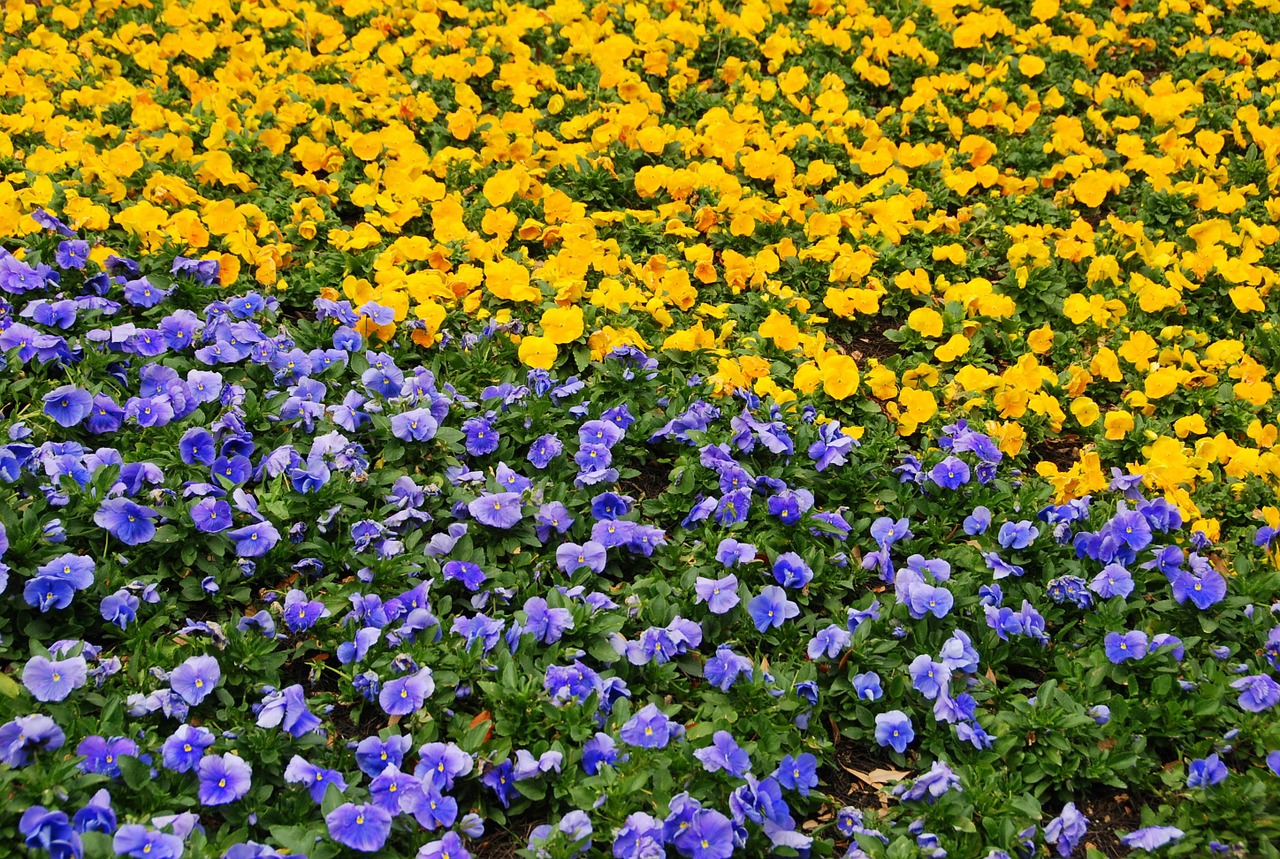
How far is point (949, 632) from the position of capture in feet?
10.0

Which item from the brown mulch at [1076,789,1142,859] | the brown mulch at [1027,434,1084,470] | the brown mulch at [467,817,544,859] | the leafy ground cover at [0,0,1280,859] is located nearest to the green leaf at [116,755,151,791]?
the leafy ground cover at [0,0,1280,859]

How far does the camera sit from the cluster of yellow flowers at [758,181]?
3990mm

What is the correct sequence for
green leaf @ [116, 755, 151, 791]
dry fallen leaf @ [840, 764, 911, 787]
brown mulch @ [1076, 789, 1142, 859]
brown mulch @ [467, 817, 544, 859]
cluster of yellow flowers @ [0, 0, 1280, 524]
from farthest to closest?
cluster of yellow flowers @ [0, 0, 1280, 524] < dry fallen leaf @ [840, 764, 911, 787] < brown mulch @ [1076, 789, 1142, 859] < brown mulch @ [467, 817, 544, 859] < green leaf @ [116, 755, 151, 791]

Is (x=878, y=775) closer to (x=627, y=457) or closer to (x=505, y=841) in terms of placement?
(x=505, y=841)

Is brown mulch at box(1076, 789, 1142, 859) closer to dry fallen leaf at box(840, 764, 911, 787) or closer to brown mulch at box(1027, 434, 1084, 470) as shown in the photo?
dry fallen leaf at box(840, 764, 911, 787)

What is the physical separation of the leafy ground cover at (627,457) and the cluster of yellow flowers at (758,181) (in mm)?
28

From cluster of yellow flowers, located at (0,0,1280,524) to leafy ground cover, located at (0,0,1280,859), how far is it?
0.03 m

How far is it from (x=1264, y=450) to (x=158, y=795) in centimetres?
371

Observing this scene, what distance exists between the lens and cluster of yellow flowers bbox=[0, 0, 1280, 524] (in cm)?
399

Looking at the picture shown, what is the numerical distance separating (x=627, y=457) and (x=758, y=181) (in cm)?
208

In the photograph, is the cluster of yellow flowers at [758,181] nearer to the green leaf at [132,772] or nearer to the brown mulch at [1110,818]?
the brown mulch at [1110,818]

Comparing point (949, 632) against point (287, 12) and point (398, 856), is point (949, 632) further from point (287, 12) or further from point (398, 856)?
point (287, 12)


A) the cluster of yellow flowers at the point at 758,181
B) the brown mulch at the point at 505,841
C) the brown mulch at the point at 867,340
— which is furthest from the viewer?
the brown mulch at the point at 867,340

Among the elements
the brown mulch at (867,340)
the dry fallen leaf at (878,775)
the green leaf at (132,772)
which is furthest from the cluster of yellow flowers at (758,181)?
the green leaf at (132,772)
